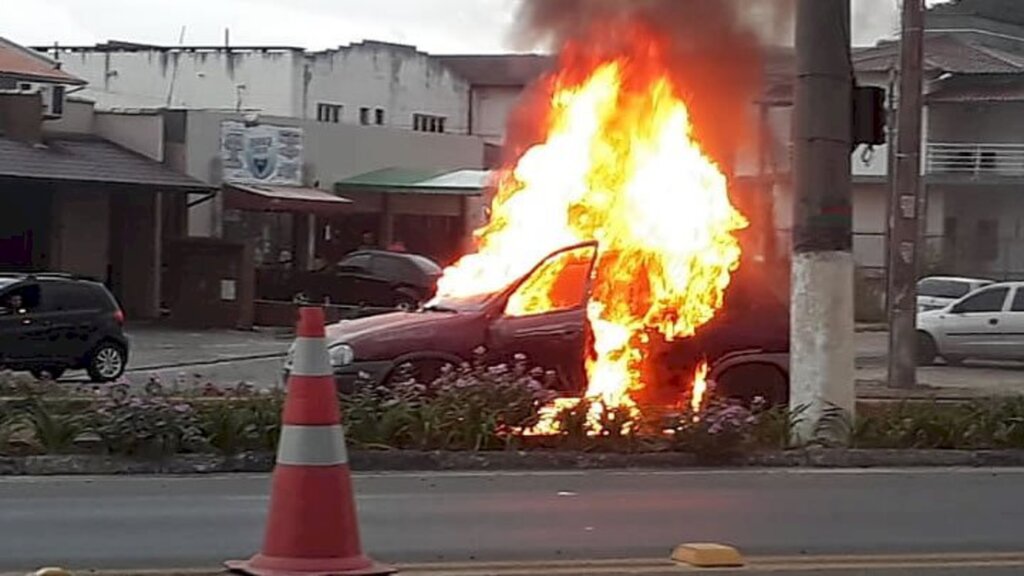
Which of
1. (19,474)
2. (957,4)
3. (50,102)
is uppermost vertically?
(957,4)

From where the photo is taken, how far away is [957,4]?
76.2 metres

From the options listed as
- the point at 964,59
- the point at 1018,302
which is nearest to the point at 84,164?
the point at 1018,302

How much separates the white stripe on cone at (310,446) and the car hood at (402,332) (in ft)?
28.0

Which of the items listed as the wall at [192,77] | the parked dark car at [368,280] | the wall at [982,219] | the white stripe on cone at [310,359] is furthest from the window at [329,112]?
the white stripe on cone at [310,359]

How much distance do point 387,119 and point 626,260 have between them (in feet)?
132

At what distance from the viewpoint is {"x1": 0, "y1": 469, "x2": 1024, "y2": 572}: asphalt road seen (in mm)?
9828

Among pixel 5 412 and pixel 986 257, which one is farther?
pixel 986 257

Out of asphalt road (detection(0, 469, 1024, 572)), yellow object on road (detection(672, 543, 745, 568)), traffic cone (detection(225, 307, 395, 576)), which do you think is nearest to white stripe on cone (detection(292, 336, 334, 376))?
traffic cone (detection(225, 307, 395, 576))

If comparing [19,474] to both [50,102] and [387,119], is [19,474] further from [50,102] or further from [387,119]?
[387,119]

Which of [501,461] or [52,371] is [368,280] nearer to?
[52,371]

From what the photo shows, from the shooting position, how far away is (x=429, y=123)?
5919cm

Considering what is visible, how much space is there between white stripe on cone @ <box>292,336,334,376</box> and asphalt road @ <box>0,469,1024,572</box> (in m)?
1.79

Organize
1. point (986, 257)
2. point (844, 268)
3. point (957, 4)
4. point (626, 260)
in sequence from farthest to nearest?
point (957, 4) → point (986, 257) → point (626, 260) → point (844, 268)

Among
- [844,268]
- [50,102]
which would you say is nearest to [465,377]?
[844,268]
